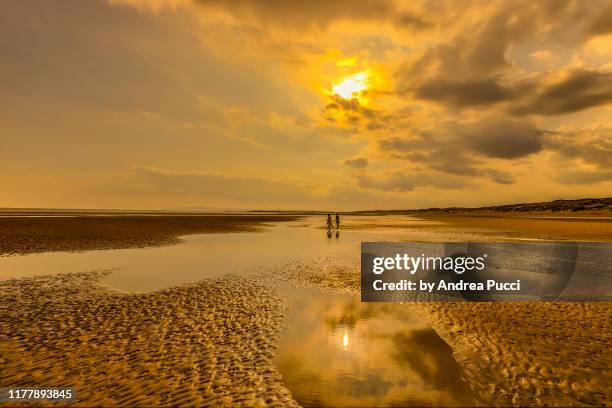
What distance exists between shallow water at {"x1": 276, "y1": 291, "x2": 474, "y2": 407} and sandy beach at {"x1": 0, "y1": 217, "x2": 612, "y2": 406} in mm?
355

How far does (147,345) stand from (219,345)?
7.05ft

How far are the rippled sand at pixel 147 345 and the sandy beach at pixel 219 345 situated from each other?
4 centimetres

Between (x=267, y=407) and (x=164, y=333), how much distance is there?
17.8 ft

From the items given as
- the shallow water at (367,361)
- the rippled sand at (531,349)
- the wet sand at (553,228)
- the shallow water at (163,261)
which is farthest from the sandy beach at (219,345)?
the wet sand at (553,228)

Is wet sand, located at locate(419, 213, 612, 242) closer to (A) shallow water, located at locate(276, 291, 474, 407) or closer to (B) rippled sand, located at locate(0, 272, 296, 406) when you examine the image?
(A) shallow water, located at locate(276, 291, 474, 407)

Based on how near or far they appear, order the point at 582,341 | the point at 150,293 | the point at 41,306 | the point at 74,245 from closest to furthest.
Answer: the point at 582,341 < the point at 41,306 < the point at 150,293 < the point at 74,245

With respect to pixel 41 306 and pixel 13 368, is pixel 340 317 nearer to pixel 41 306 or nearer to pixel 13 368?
pixel 13 368

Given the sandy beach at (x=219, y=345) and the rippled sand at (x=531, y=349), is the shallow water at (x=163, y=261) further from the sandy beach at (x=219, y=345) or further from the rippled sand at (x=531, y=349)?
the rippled sand at (x=531, y=349)

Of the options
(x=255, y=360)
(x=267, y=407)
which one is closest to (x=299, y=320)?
(x=255, y=360)

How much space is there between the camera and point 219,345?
9.84 metres

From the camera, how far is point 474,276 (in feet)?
58.9

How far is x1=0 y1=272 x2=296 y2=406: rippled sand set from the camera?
7.40 meters

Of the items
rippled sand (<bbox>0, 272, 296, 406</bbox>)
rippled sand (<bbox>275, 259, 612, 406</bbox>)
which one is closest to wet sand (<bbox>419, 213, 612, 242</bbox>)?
rippled sand (<bbox>275, 259, 612, 406</bbox>)

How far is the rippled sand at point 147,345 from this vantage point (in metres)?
7.40
